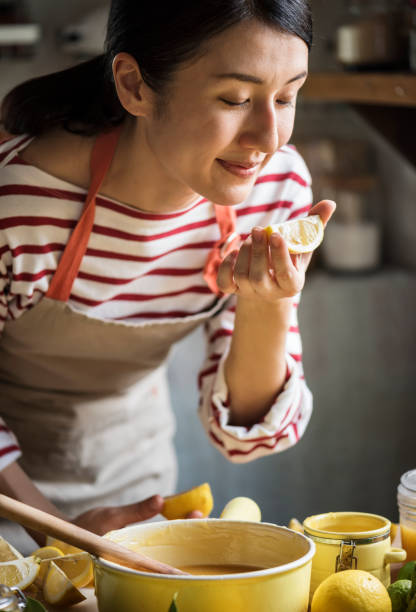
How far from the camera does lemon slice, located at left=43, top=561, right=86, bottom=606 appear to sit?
896 mm

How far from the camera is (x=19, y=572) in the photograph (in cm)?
92

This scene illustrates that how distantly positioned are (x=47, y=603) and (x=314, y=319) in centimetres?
181

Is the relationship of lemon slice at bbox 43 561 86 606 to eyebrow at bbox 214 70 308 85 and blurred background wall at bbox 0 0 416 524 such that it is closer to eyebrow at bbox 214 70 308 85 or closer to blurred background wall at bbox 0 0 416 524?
eyebrow at bbox 214 70 308 85

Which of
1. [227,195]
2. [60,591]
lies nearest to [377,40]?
[227,195]

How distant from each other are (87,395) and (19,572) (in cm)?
55

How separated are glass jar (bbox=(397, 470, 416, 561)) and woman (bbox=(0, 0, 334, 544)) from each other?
0.23 m

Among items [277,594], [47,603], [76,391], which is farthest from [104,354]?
[277,594]

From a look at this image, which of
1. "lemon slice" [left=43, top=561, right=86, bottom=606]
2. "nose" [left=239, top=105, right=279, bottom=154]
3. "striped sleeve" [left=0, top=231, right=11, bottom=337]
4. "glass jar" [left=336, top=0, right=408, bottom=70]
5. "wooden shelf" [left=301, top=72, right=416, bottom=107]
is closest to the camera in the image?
"lemon slice" [left=43, top=561, right=86, bottom=606]

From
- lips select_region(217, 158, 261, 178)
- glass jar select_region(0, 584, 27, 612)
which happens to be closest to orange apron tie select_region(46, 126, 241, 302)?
lips select_region(217, 158, 261, 178)

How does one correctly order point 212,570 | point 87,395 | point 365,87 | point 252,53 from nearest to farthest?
point 212,570
point 252,53
point 87,395
point 365,87

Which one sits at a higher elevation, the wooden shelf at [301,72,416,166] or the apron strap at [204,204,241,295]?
the wooden shelf at [301,72,416,166]

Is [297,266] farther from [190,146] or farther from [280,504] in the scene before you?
[280,504]

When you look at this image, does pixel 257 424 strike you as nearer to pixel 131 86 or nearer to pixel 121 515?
pixel 121 515

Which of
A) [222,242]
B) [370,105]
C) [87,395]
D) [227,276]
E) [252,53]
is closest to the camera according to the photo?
[252,53]
